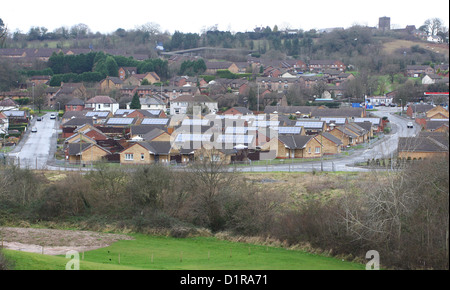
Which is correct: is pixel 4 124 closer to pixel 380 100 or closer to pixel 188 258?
pixel 188 258

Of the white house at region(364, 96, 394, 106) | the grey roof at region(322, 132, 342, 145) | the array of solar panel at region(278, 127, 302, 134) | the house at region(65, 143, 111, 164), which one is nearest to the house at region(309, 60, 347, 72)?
the white house at region(364, 96, 394, 106)

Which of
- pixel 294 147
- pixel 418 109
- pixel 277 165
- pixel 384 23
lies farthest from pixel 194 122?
pixel 384 23

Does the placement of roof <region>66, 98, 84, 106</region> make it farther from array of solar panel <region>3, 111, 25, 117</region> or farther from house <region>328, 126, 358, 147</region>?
house <region>328, 126, 358, 147</region>

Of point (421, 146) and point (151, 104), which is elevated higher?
point (421, 146)

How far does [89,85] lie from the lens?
57.1 m

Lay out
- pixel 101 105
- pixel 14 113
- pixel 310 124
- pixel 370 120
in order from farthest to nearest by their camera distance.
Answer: pixel 101 105
pixel 14 113
pixel 370 120
pixel 310 124

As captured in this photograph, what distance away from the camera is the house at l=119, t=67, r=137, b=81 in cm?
6185

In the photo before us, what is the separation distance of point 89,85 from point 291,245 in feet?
146

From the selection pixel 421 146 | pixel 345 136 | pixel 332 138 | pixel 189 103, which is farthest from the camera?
pixel 189 103

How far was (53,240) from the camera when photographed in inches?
663

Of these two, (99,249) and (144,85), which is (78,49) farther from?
(99,249)

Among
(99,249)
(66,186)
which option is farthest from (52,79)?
(99,249)

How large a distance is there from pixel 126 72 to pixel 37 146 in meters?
29.7

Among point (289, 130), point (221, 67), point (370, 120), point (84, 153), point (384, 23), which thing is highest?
point (384, 23)
